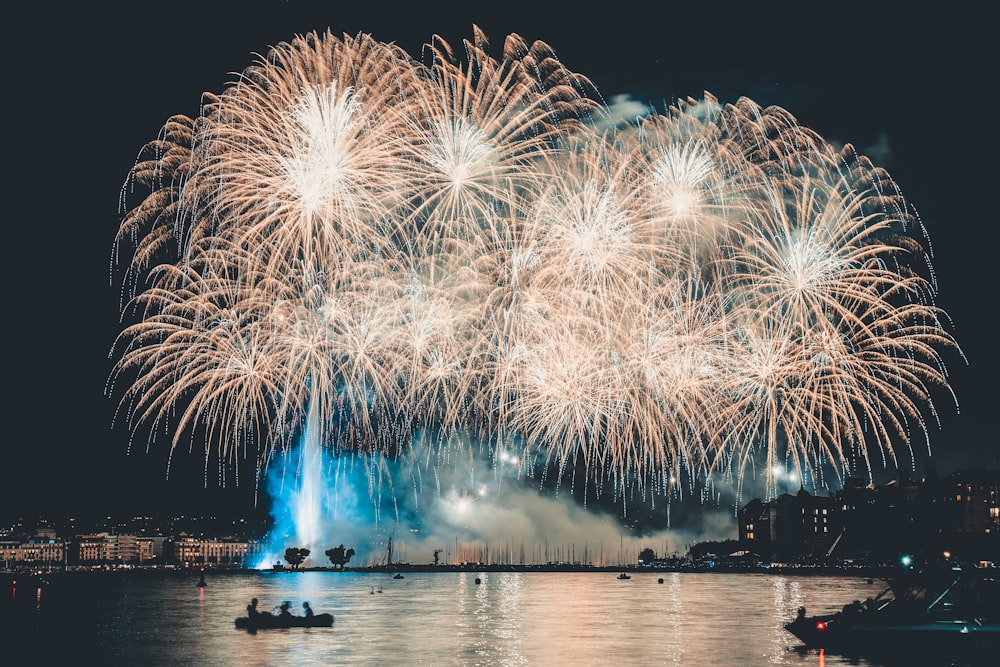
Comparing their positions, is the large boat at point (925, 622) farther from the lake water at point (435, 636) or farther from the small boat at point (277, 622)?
the small boat at point (277, 622)

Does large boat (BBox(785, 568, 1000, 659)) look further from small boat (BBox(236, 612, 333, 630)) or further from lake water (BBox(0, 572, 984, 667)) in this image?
small boat (BBox(236, 612, 333, 630))

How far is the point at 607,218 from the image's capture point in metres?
39.0

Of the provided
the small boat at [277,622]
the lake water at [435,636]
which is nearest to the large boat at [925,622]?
the lake water at [435,636]

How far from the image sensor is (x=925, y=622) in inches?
1831

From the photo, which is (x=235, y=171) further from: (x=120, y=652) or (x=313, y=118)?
(x=120, y=652)

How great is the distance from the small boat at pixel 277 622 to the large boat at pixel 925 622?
29826mm

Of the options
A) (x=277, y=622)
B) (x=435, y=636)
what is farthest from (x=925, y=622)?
(x=277, y=622)

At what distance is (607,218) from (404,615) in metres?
50.6

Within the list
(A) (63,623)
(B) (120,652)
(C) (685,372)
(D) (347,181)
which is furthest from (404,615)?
(D) (347,181)

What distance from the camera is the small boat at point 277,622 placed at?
205 feet

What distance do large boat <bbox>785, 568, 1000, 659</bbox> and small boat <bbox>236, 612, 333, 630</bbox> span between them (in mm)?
29826

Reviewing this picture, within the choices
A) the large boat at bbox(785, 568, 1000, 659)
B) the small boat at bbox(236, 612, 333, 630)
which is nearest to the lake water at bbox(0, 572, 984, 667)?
the small boat at bbox(236, 612, 333, 630)

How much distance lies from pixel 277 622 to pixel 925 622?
36.8 m

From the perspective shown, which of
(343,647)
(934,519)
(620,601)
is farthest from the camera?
(934,519)
